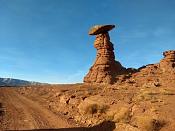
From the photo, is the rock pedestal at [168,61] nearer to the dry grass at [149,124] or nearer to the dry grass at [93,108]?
the dry grass at [93,108]

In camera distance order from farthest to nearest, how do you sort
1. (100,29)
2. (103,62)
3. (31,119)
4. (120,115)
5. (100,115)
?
(100,29)
(103,62)
(100,115)
(31,119)
(120,115)

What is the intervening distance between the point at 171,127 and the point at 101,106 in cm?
877

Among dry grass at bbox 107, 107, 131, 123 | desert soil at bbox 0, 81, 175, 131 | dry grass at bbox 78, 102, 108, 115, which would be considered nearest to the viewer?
desert soil at bbox 0, 81, 175, 131

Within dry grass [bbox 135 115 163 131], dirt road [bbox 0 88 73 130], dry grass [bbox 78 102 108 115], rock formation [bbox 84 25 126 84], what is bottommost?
dirt road [bbox 0 88 73 130]

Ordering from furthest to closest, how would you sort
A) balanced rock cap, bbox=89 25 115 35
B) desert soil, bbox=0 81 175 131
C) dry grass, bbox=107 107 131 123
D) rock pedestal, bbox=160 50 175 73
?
balanced rock cap, bbox=89 25 115 35
rock pedestal, bbox=160 50 175 73
dry grass, bbox=107 107 131 123
desert soil, bbox=0 81 175 131

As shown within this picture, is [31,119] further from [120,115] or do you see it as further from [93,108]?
[120,115]

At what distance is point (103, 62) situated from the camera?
53.8m

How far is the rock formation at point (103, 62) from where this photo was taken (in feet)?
171

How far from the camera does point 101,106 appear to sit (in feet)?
83.5

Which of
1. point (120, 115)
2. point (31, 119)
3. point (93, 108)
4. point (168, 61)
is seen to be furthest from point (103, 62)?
point (120, 115)

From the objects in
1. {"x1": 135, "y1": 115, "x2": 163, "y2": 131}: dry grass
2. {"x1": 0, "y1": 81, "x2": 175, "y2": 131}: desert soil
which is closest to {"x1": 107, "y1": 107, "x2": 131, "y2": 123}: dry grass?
{"x1": 0, "y1": 81, "x2": 175, "y2": 131}: desert soil

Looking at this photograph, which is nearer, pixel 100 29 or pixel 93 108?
pixel 93 108

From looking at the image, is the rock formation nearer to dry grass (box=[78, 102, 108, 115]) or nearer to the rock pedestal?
the rock pedestal

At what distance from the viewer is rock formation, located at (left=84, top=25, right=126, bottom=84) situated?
171ft
